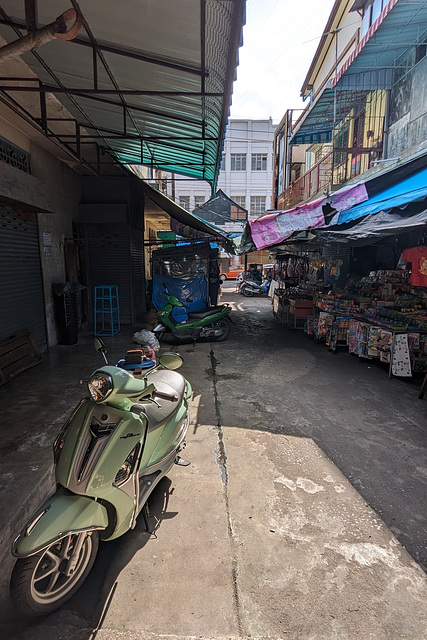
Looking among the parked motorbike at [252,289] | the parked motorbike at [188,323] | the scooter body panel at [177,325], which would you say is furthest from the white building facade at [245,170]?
the scooter body panel at [177,325]

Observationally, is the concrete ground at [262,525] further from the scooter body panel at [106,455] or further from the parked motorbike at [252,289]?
the parked motorbike at [252,289]

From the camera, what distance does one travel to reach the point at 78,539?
1801mm

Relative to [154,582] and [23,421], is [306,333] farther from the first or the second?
[154,582]

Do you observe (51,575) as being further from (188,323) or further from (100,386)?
(188,323)

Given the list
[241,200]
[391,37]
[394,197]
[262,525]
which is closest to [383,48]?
[391,37]

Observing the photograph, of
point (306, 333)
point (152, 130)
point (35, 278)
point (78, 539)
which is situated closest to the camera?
point (78, 539)

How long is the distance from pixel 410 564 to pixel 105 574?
6.03 feet

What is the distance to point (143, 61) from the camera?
358 cm

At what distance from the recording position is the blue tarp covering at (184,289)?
8.86 m

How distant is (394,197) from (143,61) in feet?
11.8

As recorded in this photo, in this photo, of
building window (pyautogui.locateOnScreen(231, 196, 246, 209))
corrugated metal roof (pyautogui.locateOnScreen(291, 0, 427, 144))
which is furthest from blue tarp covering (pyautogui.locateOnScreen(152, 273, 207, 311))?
building window (pyautogui.locateOnScreen(231, 196, 246, 209))

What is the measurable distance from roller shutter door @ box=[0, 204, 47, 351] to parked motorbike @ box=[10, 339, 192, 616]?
4211 mm

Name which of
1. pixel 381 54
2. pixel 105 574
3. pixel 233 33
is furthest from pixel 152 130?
pixel 105 574

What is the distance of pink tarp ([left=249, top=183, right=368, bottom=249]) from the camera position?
576 cm
